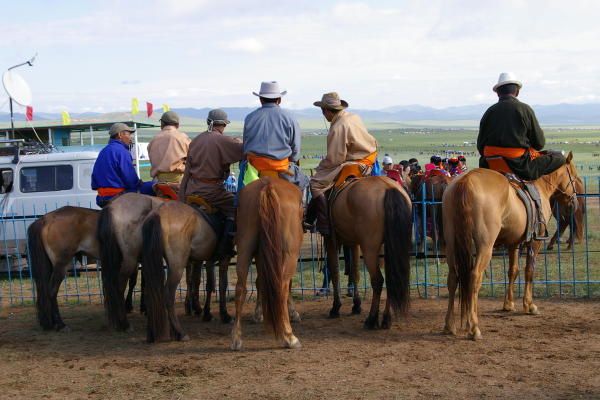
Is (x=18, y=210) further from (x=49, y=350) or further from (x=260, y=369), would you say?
(x=260, y=369)

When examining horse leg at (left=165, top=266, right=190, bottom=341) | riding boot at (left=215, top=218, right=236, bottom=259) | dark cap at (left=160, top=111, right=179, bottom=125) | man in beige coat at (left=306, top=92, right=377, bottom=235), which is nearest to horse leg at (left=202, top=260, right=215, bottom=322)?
riding boot at (left=215, top=218, right=236, bottom=259)

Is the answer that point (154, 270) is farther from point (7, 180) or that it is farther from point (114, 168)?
point (7, 180)

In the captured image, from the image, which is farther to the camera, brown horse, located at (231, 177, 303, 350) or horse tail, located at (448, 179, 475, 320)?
horse tail, located at (448, 179, 475, 320)

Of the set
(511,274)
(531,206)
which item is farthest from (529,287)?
(531,206)

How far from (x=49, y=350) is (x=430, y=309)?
14.7 feet

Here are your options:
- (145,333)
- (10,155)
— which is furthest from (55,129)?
(145,333)

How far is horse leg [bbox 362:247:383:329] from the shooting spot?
8188mm

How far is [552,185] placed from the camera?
909 cm

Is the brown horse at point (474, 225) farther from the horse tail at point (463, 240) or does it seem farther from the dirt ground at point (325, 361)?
the dirt ground at point (325, 361)

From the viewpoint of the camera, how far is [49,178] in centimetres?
1395

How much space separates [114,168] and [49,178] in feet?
16.6

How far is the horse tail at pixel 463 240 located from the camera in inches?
300

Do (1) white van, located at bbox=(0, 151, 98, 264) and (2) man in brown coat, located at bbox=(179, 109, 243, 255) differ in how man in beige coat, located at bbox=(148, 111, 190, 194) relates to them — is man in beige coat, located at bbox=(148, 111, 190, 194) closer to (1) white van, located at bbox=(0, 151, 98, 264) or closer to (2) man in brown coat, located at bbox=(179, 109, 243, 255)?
(2) man in brown coat, located at bbox=(179, 109, 243, 255)

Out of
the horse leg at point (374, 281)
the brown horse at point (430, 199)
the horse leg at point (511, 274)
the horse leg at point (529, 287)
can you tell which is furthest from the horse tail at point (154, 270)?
the brown horse at point (430, 199)
